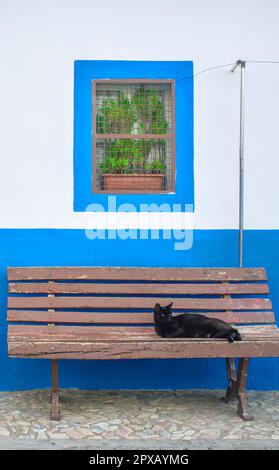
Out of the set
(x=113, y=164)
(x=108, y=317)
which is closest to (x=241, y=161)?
(x=113, y=164)

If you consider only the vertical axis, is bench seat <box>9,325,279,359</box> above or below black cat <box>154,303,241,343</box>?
below

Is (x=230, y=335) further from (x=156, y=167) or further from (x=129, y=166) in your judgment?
(x=129, y=166)

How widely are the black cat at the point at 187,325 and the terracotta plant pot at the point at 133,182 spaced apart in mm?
1138

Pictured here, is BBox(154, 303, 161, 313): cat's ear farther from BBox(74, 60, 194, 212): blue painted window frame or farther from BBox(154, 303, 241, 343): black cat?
BBox(74, 60, 194, 212): blue painted window frame

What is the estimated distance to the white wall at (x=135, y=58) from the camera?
5.62 meters

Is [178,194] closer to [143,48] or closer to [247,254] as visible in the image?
[247,254]

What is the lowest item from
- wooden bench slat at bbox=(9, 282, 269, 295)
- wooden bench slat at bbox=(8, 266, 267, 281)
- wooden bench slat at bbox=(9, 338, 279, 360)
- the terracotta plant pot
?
wooden bench slat at bbox=(9, 338, 279, 360)

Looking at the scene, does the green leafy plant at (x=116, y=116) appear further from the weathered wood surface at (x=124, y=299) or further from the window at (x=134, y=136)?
the weathered wood surface at (x=124, y=299)

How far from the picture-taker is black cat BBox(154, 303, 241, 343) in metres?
4.91

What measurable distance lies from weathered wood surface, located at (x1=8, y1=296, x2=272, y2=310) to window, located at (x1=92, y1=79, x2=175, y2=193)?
973mm

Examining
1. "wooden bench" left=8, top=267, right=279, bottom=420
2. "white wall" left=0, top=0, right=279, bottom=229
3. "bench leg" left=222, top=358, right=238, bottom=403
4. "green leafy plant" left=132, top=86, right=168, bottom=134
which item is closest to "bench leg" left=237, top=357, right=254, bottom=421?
"wooden bench" left=8, top=267, right=279, bottom=420

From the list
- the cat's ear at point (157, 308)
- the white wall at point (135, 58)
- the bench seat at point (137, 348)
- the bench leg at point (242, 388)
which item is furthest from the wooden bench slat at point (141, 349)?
the white wall at point (135, 58)

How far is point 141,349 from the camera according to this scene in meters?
4.74
